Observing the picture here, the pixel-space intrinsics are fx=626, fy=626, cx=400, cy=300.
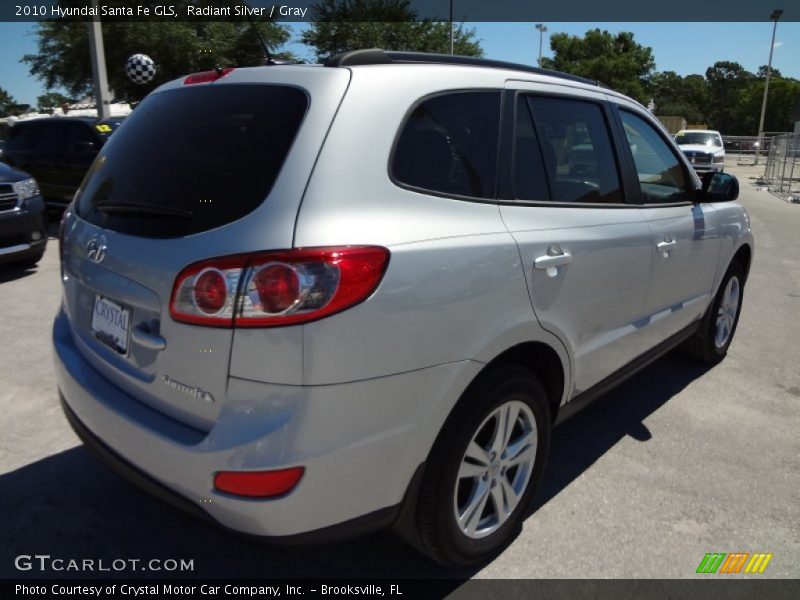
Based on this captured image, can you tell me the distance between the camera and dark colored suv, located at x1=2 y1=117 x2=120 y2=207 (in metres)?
9.57

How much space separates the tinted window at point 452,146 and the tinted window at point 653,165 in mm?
1211

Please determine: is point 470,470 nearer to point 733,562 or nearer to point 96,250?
point 733,562

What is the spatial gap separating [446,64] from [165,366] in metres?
1.46

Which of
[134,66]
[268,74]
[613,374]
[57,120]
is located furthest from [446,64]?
[134,66]

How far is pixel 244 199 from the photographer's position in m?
1.85

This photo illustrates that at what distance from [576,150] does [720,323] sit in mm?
2414

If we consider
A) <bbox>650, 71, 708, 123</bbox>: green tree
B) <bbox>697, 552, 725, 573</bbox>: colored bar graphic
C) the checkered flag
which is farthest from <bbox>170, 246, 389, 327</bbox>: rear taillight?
<bbox>650, 71, 708, 123</bbox>: green tree

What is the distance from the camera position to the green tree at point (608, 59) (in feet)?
172

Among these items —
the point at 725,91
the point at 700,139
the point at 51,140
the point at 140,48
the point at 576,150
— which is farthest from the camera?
the point at 725,91

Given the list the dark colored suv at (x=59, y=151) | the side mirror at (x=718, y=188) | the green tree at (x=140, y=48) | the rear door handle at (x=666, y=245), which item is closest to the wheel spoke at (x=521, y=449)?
the rear door handle at (x=666, y=245)

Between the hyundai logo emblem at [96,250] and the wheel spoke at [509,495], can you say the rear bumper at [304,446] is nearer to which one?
the hyundai logo emblem at [96,250]

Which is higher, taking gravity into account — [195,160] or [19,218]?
[195,160]

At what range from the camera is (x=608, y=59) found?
53.5 metres

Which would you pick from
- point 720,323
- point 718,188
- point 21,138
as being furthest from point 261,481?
point 21,138
